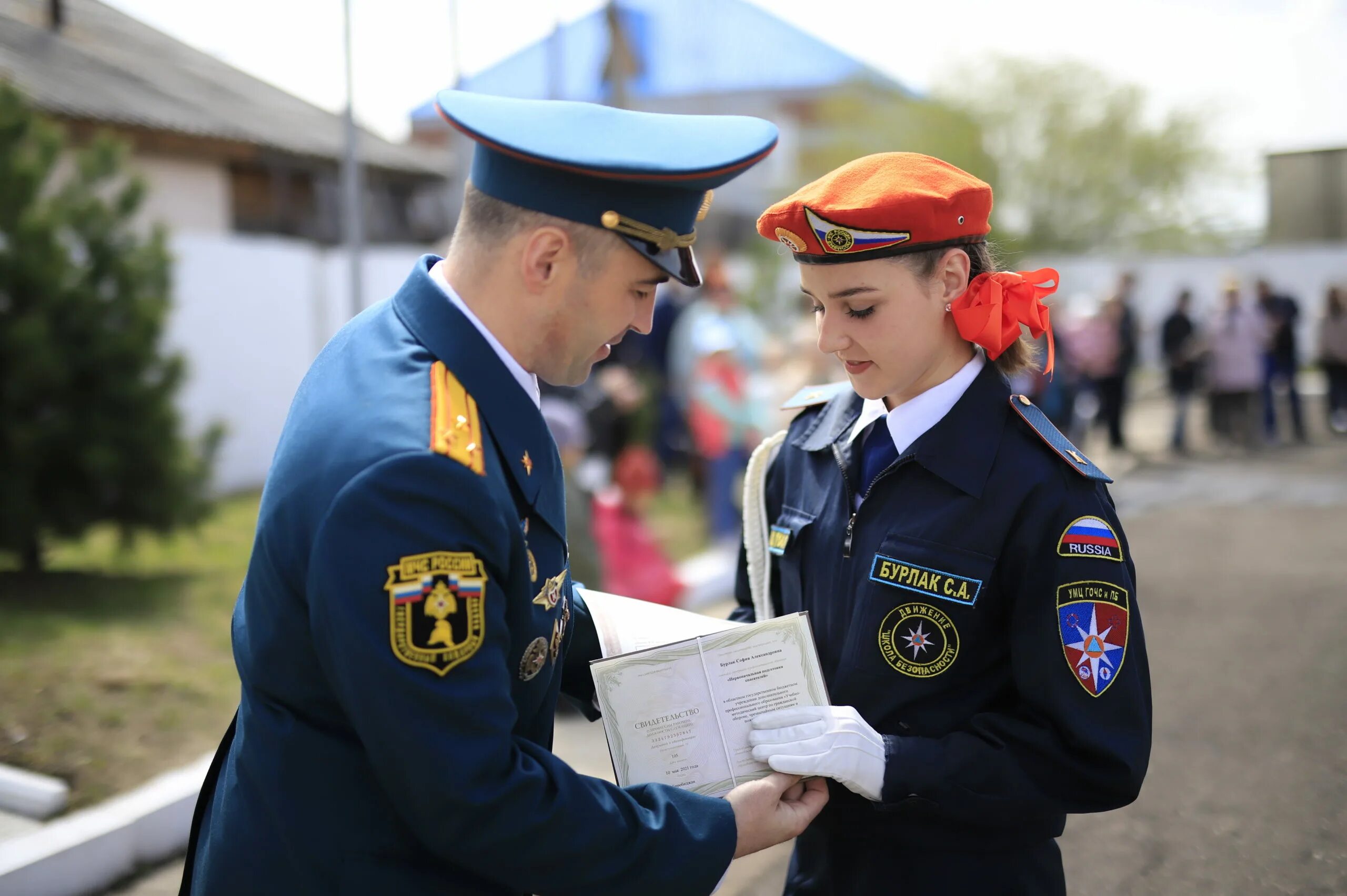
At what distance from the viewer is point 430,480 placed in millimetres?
1314

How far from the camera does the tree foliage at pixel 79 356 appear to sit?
17.8ft

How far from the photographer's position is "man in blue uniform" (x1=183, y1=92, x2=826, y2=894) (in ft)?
4.26

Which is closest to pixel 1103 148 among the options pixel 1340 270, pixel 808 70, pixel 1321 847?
pixel 1340 270

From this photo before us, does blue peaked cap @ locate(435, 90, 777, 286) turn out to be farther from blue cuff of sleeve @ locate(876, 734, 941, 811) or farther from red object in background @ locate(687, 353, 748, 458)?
red object in background @ locate(687, 353, 748, 458)

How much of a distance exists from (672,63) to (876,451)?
277 inches

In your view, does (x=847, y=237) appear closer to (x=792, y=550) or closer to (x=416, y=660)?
(x=792, y=550)

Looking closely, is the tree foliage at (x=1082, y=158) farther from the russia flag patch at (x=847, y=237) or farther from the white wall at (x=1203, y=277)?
the russia flag patch at (x=847, y=237)

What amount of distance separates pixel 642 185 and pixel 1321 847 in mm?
3632

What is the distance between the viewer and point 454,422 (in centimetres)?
140

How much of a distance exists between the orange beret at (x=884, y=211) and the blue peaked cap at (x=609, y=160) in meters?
0.22

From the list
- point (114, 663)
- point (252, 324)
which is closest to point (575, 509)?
point (114, 663)

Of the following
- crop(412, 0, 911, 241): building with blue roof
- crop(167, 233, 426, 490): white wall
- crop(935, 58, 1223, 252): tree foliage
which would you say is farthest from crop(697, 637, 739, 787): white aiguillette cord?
crop(935, 58, 1223, 252): tree foliage

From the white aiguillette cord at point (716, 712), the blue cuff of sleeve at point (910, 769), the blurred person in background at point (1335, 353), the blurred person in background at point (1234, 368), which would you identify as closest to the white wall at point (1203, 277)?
the blurred person in background at point (1335, 353)

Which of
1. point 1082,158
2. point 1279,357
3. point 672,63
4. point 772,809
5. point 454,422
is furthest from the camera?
point 1082,158
